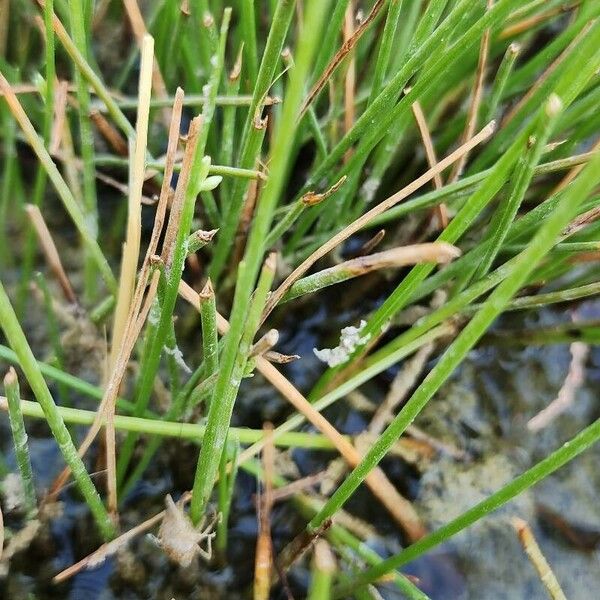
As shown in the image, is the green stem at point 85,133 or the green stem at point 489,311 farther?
the green stem at point 85,133

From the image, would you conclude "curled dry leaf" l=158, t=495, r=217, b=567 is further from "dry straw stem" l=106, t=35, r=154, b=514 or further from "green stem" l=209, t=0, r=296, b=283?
"green stem" l=209, t=0, r=296, b=283

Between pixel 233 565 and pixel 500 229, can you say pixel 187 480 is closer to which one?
pixel 233 565

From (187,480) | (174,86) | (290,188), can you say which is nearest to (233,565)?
(187,480)

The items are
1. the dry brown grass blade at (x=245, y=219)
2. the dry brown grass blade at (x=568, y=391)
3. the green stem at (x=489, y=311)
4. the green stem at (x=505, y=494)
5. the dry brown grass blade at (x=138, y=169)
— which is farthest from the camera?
the dry brown grass blade at (x=568, y=391)

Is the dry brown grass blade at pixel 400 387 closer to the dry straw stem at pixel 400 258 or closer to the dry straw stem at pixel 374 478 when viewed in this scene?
the dry straw stem at pixel 374 478

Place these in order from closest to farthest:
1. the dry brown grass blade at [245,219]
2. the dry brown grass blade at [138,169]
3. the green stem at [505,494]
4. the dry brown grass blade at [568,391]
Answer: the green stem at [505,494]
the dry brown grass blade at [138,169]
the dry brown grass blade at [245,219]
the dry brown grass blade at [568,391]

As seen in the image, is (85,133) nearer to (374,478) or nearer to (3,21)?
(3,21)

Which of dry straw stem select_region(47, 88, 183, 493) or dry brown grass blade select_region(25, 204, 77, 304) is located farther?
dry brown grass blade select_region(25, 204, 77, 304)

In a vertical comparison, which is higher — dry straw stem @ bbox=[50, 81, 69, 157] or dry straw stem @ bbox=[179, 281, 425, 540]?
dry straw stem @ bbox=[50, 81, 69, 157]

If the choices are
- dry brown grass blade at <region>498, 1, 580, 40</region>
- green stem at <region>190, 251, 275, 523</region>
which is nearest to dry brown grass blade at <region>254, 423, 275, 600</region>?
green stem at <region>190, 251, 275, 523</region>

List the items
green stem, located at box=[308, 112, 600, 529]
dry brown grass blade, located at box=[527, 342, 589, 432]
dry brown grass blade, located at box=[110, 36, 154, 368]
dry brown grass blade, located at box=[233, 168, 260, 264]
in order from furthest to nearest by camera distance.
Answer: dry brown grass blade, located at box=[527, 342, 589, 432]
dry brown grass blade, located at box=[233, 168, 260, 264]
dry brown grass blade, located at box=[110, 36, 154, 368]
green stem, located at box=[308, 112, 600, 529]

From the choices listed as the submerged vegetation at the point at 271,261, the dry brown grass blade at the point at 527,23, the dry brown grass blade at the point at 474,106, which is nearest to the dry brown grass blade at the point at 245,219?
the submerged vegetation at the point at 271,261
